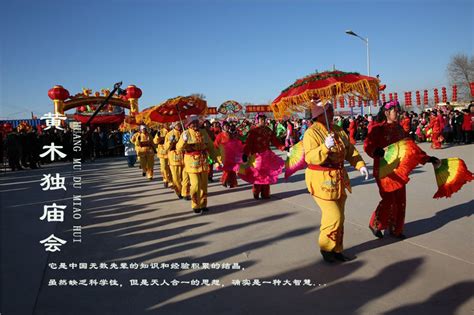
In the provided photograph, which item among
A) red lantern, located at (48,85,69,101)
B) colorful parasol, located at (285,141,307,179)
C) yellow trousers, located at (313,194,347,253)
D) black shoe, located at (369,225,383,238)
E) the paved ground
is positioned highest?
red lantern, located at (48,85,69,101)

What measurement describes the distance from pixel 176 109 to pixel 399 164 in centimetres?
450

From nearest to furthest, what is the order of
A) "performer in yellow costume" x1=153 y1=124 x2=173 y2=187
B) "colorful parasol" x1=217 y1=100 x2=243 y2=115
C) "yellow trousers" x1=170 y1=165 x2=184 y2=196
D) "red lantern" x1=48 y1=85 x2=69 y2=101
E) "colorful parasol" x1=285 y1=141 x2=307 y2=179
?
"colorful parasol" x1=285 y1=141 x2=307 y2=179 < "yellow trousers" x1=170 y1=165 x2=184 y2=196 < "performer in yellow costume" x1=153 y1=124 x2=173 y2=187 < "red lantern" x1=48 y1=85 x2=69 y2=101 < "colorful parasol" x1=217 y1=100 x2=243 y2=115

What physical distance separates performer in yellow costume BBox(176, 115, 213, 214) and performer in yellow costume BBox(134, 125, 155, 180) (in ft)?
14.7

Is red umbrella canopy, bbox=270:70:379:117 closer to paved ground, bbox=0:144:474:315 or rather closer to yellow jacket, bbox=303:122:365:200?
yellow jacket, bbox=303:122:365:200

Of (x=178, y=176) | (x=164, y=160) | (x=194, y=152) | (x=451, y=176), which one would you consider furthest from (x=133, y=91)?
(x=451, y=176)

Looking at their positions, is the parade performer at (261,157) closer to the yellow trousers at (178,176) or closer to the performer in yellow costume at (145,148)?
the yellow trousers at (178,176)

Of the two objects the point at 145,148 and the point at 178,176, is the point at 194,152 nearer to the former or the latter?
the point at 178,176

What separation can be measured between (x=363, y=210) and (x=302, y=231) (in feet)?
4.64

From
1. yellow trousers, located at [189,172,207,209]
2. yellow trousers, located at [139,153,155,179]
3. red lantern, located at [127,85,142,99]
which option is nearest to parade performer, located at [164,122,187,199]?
yellow trousers, located at [189,172,207,209]

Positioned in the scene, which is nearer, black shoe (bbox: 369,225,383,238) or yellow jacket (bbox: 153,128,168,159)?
black shoe (bbox: 369,225,383,238)

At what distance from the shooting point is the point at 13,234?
538cm

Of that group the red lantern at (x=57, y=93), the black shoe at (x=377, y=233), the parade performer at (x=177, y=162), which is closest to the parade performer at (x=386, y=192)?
the black shoe at (x=377, y=233)

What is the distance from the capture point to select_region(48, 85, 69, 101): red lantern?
67.0 ft

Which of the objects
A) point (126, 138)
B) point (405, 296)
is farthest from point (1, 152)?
point (405, 296)
